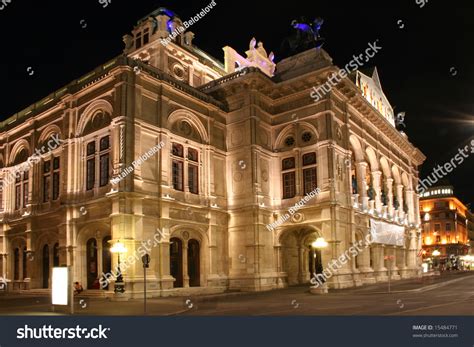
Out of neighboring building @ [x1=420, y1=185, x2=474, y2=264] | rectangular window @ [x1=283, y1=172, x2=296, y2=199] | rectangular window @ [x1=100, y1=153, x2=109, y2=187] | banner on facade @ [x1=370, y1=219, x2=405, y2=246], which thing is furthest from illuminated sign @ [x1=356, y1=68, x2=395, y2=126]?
neighboring building @ [x1=420, y1=185, x2=474, y2=264]

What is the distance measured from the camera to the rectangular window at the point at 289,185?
3888cm

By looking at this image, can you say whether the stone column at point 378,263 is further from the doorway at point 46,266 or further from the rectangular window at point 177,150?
the doorway at point 46,266

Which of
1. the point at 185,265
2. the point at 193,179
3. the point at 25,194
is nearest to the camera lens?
the point at 185,265

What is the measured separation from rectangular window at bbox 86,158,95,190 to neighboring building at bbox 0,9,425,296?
0.09 meters

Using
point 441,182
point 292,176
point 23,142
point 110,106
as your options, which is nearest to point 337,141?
point 292,176

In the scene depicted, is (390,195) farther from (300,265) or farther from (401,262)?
(300,265)

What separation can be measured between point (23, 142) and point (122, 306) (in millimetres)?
22777

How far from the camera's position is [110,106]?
108 feet

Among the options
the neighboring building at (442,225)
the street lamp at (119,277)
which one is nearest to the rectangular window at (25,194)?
the street lamp at (119,277)

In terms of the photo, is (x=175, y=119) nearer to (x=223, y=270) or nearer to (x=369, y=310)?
(x=223, y=270)

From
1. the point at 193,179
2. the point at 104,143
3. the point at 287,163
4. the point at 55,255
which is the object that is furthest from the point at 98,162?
the point at 287,163

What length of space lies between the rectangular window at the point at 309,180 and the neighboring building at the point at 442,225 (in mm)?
86296

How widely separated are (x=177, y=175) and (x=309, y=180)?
9.88 m

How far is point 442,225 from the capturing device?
4717 inches
